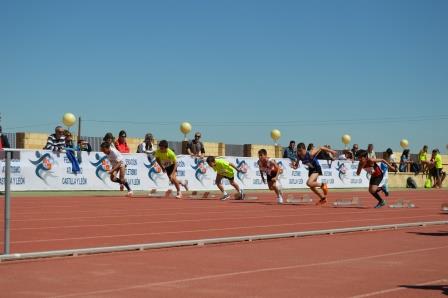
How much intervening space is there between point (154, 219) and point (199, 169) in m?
15.9

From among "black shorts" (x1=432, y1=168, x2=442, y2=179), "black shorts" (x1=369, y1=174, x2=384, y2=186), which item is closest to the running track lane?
"black shorts" (x1=369, y1=174, x2=384, y2=186)

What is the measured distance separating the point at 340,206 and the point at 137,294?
632 inches

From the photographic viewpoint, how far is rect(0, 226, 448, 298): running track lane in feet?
24.5

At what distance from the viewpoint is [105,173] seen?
96.3 ft

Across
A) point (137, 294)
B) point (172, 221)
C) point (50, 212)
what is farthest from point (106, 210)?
point (137, 294)

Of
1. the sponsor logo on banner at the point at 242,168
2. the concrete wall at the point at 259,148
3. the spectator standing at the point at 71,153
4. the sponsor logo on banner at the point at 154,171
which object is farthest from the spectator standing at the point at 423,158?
the spectator standing at the point at 71,153

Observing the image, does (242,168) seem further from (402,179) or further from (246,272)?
(246,272)

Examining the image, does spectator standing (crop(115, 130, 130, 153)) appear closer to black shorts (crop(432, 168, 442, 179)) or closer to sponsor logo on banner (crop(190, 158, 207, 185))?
sponsor logo on banner (crop(190, 158, 207, 185))

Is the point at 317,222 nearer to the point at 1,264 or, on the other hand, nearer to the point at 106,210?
the point at 106,210

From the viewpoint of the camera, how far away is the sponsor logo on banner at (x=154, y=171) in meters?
30.6

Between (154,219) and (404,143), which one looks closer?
(154,219)

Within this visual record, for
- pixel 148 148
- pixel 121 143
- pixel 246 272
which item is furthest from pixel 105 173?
pixel 246 272

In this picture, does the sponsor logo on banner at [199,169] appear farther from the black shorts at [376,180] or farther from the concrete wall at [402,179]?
the concrete wall at [402,179]

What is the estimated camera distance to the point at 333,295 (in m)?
7.29
